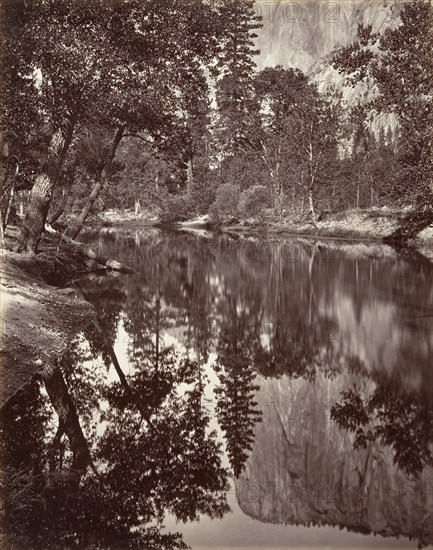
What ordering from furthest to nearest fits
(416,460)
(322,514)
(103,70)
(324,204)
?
(324,204) < (103,70) < (416,460) < (322,514)

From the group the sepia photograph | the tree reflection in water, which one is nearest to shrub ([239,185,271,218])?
the sepia photograph

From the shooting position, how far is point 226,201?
194 feet

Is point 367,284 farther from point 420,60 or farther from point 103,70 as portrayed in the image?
point 420,60

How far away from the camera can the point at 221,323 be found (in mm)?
14484

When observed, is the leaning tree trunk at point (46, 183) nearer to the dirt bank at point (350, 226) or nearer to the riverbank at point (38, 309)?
the riverbank at point (38, 309)

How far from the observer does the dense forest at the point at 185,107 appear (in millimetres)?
16406

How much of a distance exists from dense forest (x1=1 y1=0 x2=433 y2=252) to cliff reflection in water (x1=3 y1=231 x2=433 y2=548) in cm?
704

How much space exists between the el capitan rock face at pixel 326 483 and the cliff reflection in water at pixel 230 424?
19 millimetres

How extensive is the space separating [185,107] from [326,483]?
1839 cm

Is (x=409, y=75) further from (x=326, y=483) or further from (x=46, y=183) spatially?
(x=326, y=483)

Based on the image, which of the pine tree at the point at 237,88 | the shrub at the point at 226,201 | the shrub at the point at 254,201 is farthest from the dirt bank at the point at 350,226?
the pine tree at the point at 237,88

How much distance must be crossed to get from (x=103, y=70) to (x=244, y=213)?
41127 millimetres

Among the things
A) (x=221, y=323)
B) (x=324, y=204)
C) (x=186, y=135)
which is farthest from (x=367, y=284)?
(x=324, y=204)

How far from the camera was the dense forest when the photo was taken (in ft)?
53.8
